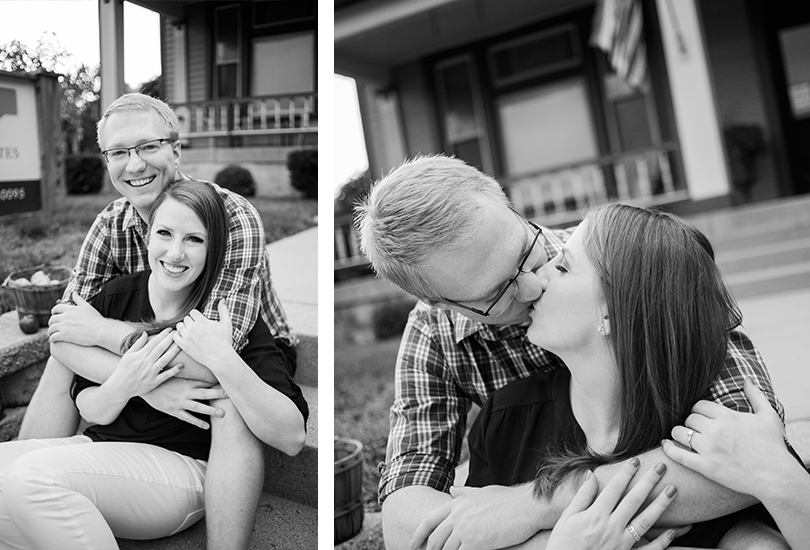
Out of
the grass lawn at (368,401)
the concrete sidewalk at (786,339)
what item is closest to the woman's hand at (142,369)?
the grass lawn at (368,401)

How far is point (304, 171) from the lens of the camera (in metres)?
2.33

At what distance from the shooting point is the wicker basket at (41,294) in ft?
6.75

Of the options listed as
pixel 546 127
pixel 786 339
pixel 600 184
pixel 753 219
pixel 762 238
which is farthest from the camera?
pixel 546 127

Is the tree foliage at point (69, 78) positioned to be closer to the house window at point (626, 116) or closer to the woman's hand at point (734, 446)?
the woman's hand at point (734, 446)

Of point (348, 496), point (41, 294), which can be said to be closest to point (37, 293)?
point (41, 294)

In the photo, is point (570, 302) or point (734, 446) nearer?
point (734, 446)

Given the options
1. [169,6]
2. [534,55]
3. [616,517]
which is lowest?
[616,517]

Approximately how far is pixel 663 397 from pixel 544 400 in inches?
13.3

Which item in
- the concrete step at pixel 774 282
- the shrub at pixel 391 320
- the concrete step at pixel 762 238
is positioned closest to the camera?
the concrete step at pixel 774 282

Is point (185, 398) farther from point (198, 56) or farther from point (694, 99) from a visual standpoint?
point (694, 99)

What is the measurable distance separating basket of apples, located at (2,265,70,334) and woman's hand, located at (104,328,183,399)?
0.33 meters

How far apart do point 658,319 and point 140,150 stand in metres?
1.47

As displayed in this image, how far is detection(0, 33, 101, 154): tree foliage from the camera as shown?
2.07 metres

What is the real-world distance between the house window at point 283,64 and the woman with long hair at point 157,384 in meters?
0.46
